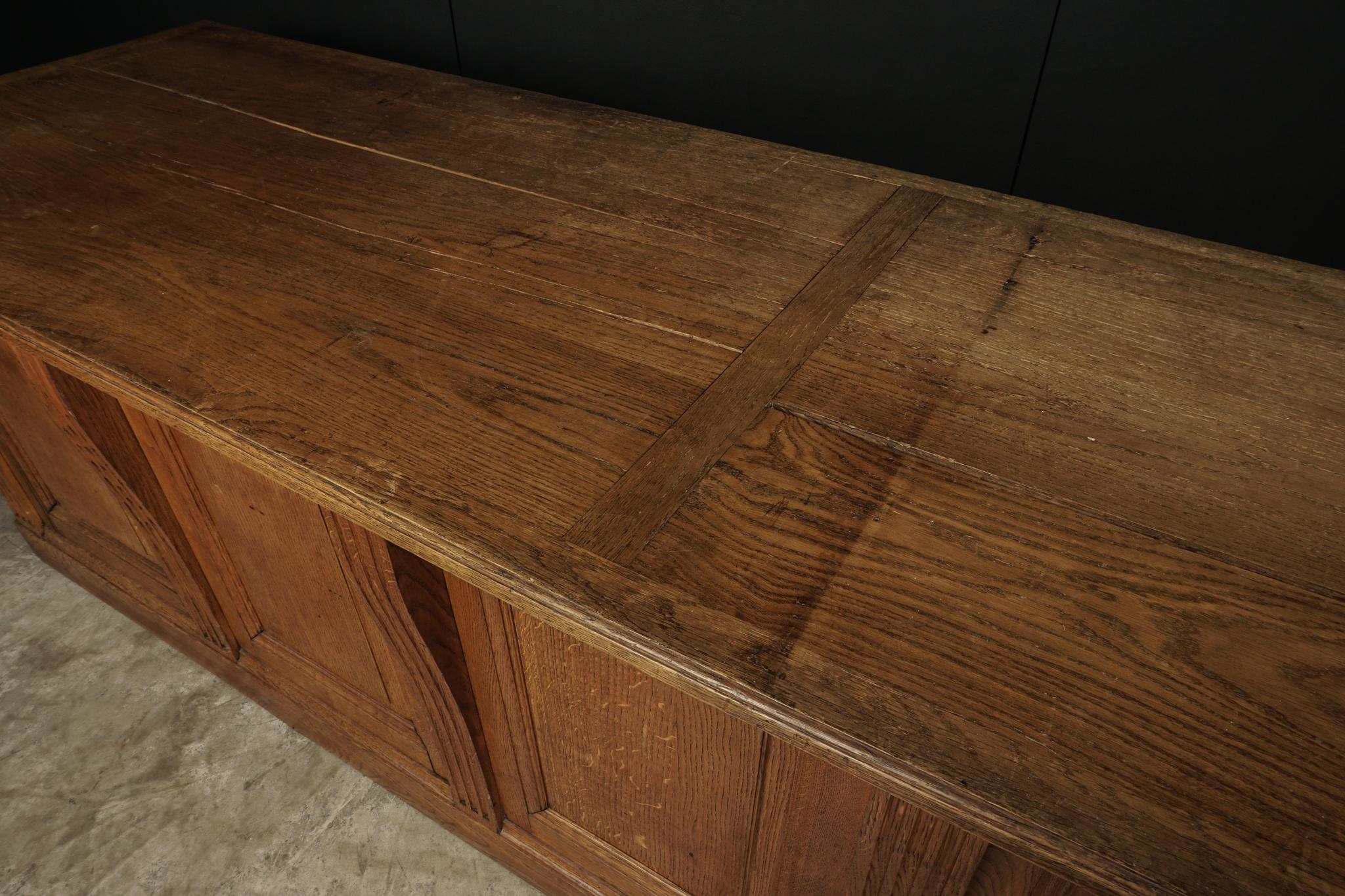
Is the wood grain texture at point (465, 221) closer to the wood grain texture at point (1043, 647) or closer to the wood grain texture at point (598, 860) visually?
the wood grain texture at point (1043, 647)

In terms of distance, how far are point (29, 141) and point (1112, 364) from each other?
5.42 ft

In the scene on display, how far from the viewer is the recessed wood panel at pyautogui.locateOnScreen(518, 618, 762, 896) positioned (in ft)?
3.21

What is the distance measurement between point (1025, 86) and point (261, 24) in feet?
6.69

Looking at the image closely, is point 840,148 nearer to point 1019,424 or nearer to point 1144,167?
point 1144,167

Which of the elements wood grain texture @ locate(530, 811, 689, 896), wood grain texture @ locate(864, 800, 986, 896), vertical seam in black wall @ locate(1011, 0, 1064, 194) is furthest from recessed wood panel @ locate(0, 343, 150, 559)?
vertical seam in black wall @ locate(1011, 0, 1064, 194)

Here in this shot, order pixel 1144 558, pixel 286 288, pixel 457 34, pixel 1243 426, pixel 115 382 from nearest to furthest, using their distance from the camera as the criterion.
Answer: pixel 1144 558, pixel 1243 426, pixel 115 382, pixel 286 288, pixel 457 34

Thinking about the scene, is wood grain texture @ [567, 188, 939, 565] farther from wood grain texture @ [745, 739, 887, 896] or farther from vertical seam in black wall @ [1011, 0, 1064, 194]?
vertical seam in black wall @ [1011, 0, 1064, 194]

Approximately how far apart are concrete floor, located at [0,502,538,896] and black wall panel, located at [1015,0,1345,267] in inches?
59.6

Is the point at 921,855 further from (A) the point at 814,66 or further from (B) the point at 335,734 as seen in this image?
(A) the point at 814,66

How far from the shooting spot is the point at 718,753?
0.98 m

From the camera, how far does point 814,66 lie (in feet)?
5.68

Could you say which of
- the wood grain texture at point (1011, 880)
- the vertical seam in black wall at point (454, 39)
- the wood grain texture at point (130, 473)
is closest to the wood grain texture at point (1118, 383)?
the wood grain texture at point (1011, 880)

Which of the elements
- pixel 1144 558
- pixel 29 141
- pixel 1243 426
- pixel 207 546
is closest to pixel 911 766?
pixel 1144 558

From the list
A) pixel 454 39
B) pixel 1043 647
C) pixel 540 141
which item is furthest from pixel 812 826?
pixel 454 39
